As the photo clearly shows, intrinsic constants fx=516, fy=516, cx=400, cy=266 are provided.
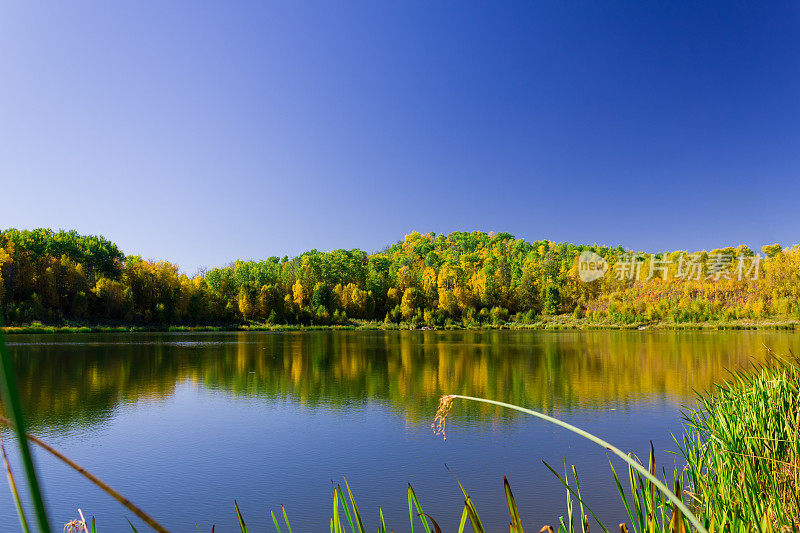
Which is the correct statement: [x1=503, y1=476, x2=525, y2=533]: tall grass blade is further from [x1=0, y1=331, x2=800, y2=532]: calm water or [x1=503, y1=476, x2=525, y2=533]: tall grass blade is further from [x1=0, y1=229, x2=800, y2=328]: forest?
[x1=0, y1=229, x2=800, y2=328]: forest

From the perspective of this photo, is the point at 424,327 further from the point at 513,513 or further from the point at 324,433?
the point at 513,513

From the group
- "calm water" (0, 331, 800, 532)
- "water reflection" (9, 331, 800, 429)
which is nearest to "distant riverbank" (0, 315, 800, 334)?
"water reflection" (9, 331, 800, 429)

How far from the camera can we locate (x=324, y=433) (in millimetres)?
9227

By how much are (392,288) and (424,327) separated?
23.7 feet

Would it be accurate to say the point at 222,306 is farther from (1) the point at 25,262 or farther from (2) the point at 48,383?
(2) the point at 48,383

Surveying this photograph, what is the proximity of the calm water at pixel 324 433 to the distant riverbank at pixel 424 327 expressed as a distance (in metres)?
25.7

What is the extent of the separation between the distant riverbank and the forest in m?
0.83

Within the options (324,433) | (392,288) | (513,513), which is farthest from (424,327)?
(513,513)

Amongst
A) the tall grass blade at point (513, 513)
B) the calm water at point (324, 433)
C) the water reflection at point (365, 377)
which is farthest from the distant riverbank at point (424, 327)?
the tall grass blade at point (513, 513)

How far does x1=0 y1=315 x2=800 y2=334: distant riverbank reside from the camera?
3981 cm

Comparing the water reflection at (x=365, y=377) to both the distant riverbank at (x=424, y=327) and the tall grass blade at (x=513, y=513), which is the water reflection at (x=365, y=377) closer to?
the tall grass blade at (x=513, y=513)

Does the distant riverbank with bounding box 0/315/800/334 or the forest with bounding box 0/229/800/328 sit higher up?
the forest with bounding box 0/229/800/328

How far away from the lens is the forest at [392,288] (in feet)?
143

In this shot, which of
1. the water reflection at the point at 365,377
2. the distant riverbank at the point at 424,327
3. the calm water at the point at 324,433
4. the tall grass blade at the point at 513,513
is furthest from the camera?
the distant riverbank at the point at 424,327
